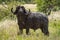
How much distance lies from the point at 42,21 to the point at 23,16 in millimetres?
946

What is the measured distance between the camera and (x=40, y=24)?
42.6ft

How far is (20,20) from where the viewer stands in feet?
43.3

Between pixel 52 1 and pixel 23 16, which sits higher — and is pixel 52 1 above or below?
below

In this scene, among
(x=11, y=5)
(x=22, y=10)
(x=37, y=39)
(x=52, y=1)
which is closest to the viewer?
(x=37, y=39)

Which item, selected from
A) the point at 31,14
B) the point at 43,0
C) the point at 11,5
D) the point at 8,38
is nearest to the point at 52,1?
the point at 43,0

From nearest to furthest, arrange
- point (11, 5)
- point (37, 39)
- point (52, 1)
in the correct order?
point (37, 39), point (11, 5), point (52, 1)

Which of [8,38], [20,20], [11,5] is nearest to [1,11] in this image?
[11,5]

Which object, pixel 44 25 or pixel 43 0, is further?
pixel 43 0

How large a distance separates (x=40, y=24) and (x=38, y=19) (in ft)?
0.84

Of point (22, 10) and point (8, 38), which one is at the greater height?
point (22, 10)

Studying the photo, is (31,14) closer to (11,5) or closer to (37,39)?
(37,39)

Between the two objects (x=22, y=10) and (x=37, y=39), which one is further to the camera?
(x=22, y=10)

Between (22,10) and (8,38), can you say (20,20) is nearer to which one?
(22,10)

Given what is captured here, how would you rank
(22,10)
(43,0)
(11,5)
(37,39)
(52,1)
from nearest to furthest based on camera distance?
(37,39), (22,10), (11,5), (52,1), (43,0)
